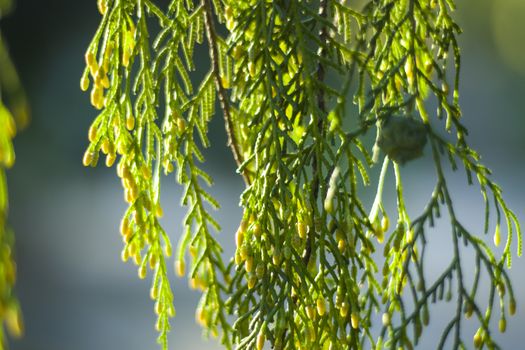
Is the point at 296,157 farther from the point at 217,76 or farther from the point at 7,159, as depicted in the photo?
the point at 7,159

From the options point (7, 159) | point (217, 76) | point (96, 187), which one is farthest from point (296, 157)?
point (96, 187)

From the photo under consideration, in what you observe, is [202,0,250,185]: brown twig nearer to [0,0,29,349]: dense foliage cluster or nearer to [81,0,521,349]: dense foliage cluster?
[81,0,521,349]: dense foliage cluster

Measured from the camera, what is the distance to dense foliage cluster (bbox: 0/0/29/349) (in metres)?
0.39

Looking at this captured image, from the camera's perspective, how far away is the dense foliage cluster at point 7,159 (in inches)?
15.3

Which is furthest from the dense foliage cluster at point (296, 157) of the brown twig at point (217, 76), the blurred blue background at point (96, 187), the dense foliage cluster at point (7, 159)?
the blurred blue background at point (96, 187)

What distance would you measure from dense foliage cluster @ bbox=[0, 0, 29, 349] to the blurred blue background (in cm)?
361

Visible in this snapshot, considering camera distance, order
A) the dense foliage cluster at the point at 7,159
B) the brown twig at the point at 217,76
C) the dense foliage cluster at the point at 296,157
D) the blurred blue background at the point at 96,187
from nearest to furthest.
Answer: the dense foliage cluster at the point at 7,159 < the dense foliage cluster at the point at 296,157 < the brown twig at the point at 217,76 < the blurred blue background at the point at 96,187

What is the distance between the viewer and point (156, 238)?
86 cm

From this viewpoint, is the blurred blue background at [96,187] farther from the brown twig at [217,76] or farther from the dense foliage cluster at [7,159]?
the dense foliage cluster at [7,159]

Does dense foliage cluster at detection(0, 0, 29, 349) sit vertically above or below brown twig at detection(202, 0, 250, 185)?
below

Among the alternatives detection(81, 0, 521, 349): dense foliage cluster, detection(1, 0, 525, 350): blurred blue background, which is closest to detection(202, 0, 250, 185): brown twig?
detection(81, 0, 521, 349): dense foliage cluster

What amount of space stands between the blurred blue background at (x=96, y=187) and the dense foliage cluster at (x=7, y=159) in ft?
11.8

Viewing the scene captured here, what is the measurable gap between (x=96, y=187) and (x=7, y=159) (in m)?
4.61

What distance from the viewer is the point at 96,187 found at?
4938 mm
